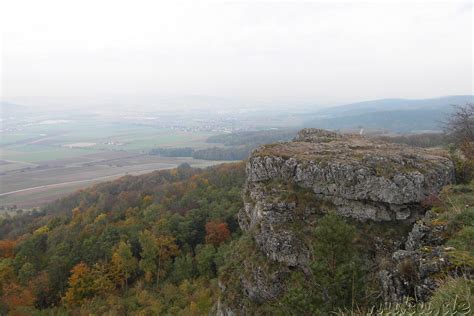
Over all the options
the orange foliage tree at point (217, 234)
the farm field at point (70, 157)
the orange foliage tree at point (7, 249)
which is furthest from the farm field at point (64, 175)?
the orange foliage tree at point (217, 234)

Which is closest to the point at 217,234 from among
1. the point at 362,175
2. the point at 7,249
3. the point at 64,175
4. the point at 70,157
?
the point at 362,175

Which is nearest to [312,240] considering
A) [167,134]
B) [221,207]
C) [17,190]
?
[221,207]

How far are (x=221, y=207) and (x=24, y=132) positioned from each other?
168 metres

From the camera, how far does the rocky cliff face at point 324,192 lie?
19.4m

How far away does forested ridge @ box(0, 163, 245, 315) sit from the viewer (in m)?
32.4

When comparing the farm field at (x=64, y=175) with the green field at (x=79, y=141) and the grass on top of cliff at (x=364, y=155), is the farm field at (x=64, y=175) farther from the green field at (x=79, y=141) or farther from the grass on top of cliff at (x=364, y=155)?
the grass on top of cliff at (x=364, y=155)

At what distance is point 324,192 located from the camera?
2127 cm

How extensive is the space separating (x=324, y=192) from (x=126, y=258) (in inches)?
1010

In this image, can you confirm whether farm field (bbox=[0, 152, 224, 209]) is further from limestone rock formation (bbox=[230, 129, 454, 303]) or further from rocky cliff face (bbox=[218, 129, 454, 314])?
rocky cliff face (bbox=[218, 129, 454, 314])

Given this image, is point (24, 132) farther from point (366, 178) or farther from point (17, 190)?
point (366, 178)

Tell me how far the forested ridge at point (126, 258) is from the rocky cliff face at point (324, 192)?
11842 millimetres

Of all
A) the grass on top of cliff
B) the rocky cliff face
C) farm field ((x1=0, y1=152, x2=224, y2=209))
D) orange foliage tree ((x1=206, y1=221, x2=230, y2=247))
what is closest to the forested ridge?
orange foliage tree ((x1=206, y1=221, x2=230, y2=247))

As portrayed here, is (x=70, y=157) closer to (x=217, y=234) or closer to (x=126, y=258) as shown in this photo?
(x=126, y=258)

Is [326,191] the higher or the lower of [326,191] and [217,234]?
the higher
